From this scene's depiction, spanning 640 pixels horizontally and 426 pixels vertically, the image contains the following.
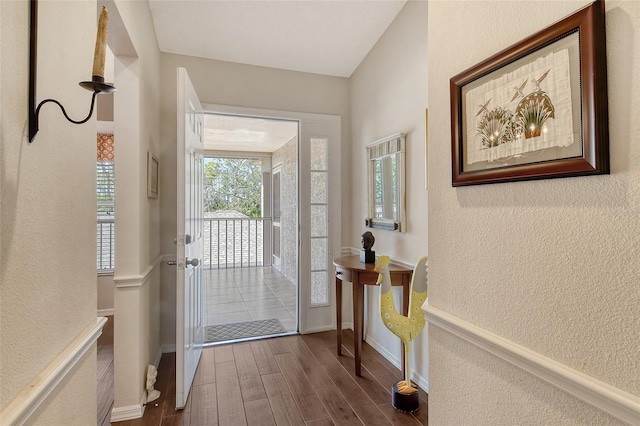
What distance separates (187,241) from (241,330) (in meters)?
1.58

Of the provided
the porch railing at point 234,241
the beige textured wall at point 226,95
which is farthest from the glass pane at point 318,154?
the porch railing at point 234,241

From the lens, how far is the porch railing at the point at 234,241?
6.88 meters

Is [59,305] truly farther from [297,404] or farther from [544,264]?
[297,404]

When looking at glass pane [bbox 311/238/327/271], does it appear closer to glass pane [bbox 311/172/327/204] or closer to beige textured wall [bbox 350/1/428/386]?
beige textured wall [bbox 350/1/428/386]

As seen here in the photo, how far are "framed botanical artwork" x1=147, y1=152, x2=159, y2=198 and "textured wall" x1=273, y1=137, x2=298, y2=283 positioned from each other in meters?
2.77

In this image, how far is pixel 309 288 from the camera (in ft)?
11.0

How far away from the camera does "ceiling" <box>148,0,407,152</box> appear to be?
8.21 feet

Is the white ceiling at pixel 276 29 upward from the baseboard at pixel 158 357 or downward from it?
upward

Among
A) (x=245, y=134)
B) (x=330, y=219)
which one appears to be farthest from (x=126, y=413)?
(x=245, y=134)

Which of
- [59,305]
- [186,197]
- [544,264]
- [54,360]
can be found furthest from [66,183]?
[544,264]

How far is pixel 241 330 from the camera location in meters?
3.40

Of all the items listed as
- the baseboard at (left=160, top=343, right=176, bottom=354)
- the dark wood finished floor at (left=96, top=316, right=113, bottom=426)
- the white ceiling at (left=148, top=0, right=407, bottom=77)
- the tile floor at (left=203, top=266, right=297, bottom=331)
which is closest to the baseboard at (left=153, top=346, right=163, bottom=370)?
the baseboard at (left=160, top=343, right=176, bottom=354)

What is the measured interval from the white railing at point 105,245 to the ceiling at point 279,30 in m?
2.21

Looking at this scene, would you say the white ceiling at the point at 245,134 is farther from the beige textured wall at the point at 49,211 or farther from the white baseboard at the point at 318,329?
the beige textured wall at the point at 49,211
